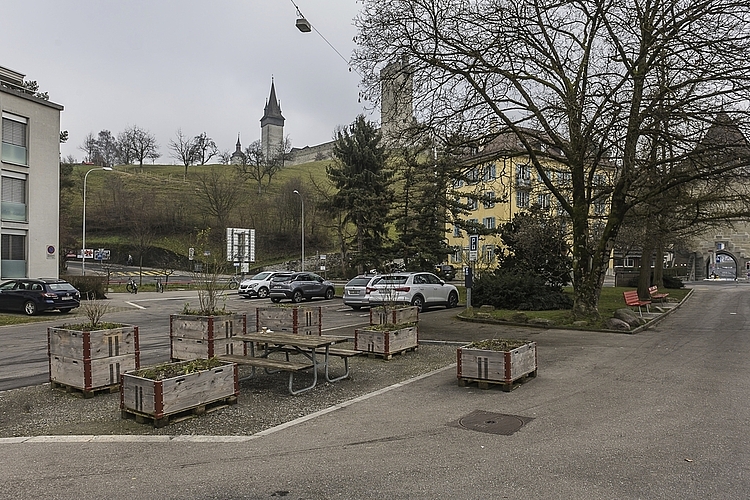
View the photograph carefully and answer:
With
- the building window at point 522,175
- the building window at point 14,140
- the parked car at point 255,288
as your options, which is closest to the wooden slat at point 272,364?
the building window at point 522,175

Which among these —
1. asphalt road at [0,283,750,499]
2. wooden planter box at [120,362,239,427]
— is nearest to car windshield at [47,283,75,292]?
wooden planter box at [120,362,239,427]

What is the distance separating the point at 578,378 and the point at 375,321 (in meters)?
6.34

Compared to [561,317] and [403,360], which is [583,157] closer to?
[561,317]

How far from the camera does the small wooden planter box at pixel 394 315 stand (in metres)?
14.4

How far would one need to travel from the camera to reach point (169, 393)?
693 centimetres

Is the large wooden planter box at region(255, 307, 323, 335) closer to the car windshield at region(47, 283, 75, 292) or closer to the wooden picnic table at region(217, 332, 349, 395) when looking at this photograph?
the wooden picnic table at region(217, 332, 349, 395)

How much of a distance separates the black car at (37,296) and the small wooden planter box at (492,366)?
20.5 m

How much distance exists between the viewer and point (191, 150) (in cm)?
10425

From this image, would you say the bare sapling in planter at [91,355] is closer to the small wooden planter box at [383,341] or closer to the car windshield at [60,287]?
the small wooden planter box at [383,341]

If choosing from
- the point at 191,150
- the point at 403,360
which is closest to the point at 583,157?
the point at 403,360

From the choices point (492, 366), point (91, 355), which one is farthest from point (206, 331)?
point (492, 366)

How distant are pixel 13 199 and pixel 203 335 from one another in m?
26.0

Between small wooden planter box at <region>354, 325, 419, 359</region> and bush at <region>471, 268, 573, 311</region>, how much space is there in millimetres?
11840

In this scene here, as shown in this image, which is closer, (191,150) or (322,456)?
(322,456)
